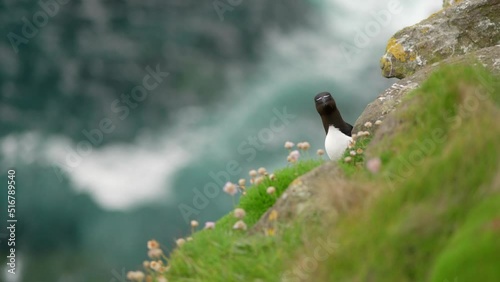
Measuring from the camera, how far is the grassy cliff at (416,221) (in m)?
4.25

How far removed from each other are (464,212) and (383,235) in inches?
26.6

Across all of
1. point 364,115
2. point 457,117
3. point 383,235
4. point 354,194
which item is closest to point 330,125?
point 364,115

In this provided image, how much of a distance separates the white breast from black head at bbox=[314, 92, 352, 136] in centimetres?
13

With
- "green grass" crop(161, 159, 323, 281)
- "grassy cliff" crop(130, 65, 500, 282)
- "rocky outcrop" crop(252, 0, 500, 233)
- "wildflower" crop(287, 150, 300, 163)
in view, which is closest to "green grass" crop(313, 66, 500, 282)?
"grassy cliff" crop(130, 65, 500, 282)

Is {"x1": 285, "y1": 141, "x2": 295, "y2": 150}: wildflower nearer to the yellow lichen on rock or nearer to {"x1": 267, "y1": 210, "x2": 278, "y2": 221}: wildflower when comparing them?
{"x1": 267, "y1": 210, "x2": 278, "y2": 221}: wildflower

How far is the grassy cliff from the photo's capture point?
4.25m

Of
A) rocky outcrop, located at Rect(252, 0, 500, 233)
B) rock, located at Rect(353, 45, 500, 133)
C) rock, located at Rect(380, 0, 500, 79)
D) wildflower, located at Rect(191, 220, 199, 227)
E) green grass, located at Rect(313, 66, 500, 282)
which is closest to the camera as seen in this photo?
green grass, located at Rect(313, 66, 500, 282)

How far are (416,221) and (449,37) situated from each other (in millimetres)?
11808

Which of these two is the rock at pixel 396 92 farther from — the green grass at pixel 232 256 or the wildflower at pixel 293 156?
the green grass at pixel 232 256

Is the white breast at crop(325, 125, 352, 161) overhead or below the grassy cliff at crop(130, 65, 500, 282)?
overhead

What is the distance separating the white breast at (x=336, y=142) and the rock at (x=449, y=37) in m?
3.71

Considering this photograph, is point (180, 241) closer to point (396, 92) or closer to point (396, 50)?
point (396, 92)

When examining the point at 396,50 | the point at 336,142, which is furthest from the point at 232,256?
the point at 396,50

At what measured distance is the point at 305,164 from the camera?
35.1 ft
